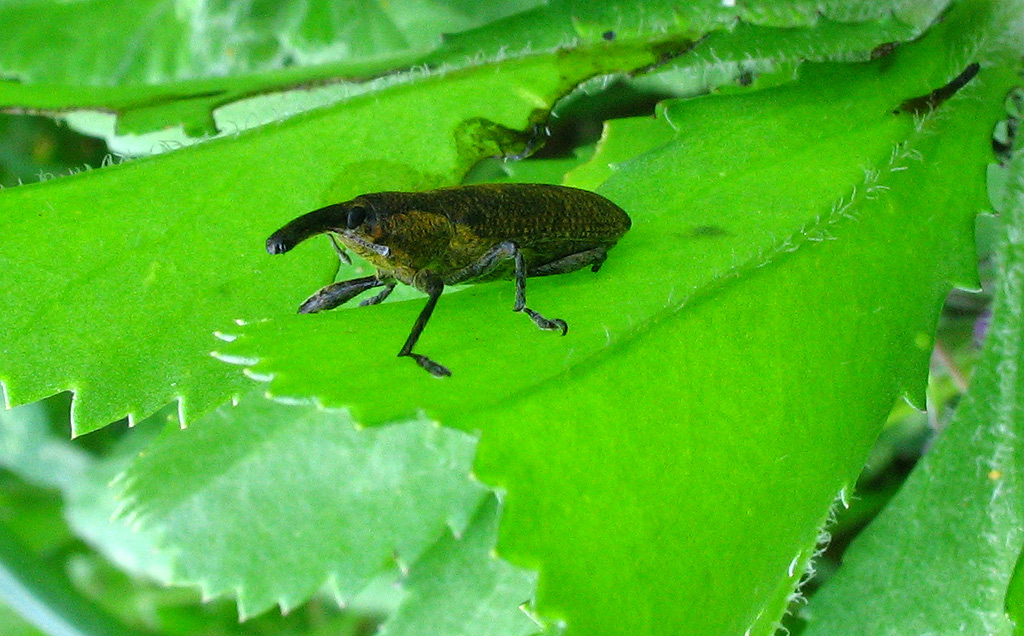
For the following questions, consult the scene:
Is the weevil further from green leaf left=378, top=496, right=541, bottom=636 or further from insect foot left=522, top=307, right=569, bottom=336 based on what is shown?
green leaf left=378, top=496, right=541, bottom=636

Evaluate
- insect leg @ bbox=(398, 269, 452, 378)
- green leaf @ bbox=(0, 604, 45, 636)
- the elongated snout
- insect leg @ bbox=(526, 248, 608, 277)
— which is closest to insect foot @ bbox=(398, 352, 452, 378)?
insect leg @ bbox=(398, 269, 452, 378)

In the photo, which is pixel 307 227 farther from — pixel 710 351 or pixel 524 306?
pixel 710 351

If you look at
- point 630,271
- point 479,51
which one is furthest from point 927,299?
point 479,51

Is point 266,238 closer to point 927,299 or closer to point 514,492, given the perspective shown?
point 514,492

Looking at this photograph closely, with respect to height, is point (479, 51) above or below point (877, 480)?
above

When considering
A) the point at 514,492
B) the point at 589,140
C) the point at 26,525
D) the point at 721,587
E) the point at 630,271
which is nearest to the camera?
the point at 514,492

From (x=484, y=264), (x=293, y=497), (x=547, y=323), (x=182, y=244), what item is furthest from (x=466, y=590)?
(x=182, y=244)

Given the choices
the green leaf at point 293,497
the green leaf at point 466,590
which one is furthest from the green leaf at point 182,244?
the green leaf at point 466,590
